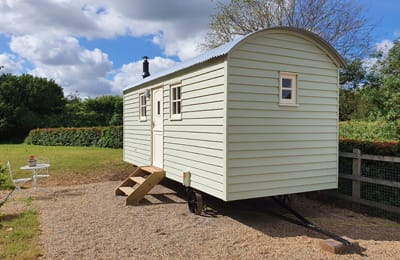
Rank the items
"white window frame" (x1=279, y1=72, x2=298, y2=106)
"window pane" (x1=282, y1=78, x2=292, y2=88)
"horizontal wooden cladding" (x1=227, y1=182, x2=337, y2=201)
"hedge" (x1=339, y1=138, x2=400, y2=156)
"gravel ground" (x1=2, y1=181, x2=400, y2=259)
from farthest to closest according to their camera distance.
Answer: "hedge" (x1=339, y1=138, x2=400, y2=156)
"window pane" (x1=282, y1=78, x2=292, y2=88)
"white window frame" (x1=279, y1=72, x2=298, y2=106)
"horizontal wooden cladding" (x1=227, y1=182, x2=337, y2=201)
"gravel ground" (x1=2, y1=181, x2=400, y2=259)

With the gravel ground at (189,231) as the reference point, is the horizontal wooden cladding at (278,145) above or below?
above

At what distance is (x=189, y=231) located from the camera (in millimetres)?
4918

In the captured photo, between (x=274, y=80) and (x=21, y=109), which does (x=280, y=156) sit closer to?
(x=274, y=80)

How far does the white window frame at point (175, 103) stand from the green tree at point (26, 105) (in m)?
23.9

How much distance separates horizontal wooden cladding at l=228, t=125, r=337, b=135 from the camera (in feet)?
16.3

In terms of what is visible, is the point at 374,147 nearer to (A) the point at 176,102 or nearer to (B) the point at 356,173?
(B) the point at 356,173

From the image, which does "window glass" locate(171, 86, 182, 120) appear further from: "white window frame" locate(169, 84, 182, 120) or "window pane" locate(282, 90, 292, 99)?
"window pane" locate(282, 90, 292, 99)

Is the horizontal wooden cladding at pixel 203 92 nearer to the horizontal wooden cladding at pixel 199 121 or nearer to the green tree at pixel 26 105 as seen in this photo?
the horizontal wooden cladding at pixel 199 121

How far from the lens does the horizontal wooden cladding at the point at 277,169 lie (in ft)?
16.3

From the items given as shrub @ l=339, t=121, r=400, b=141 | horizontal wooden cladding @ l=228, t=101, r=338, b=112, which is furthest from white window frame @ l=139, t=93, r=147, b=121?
shrub @ l=339, t=121, r=400, b=141

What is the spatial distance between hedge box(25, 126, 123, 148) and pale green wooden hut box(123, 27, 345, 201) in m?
13.4

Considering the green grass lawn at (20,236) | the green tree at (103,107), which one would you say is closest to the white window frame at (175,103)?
the green grass lawn at (20,236)

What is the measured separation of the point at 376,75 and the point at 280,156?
4.32 m

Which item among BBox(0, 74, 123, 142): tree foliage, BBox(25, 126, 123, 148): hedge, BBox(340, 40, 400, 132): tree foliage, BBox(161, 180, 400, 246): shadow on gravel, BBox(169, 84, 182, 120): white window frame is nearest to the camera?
BBox(161, 180, 400, 246): shadow on gravel
